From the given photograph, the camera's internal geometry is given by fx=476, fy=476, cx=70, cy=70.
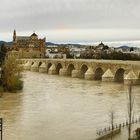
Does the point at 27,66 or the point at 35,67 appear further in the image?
the point at 27,66

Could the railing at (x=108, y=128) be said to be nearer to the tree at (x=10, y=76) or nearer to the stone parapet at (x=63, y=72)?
the tree at (x=10, y=76)

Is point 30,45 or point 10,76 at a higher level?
point 30,45

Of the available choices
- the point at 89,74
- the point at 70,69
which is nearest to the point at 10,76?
the point at 89,74

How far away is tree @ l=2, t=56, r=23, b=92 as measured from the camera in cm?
4556

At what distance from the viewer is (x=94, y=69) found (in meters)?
65.8

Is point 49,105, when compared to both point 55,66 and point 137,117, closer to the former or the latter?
point 137,117

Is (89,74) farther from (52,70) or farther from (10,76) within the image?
(10,76)

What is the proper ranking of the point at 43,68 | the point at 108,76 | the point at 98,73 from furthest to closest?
the point at 43,68 → the point at 98,73 → the point at 108,76

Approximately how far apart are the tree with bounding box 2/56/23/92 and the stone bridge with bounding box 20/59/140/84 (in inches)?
527

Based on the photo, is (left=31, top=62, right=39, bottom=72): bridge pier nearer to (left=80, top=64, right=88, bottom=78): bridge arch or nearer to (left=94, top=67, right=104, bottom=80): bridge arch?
(left=80, top=64, right=88, bottom=78): bridge arch

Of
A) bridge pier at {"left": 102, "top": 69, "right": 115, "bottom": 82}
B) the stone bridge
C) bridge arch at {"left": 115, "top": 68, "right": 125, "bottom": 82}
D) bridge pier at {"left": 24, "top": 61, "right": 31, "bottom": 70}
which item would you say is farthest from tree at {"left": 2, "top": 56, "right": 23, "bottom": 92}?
bridge pier at {"left": 24, "top": 61, "right": 31, "bottom": 70}

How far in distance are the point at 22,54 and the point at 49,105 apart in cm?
8180

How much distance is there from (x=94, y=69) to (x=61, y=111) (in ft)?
108

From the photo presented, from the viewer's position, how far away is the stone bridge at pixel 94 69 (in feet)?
184
